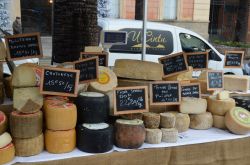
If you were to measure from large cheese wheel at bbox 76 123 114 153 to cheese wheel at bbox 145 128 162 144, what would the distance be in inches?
9.3

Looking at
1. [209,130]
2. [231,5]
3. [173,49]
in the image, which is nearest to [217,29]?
[231,5]

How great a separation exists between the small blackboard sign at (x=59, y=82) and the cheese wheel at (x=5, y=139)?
0.28m

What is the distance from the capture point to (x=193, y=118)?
2.15 metres

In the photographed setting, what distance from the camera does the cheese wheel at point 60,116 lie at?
1667 mm

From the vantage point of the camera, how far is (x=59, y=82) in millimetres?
1753

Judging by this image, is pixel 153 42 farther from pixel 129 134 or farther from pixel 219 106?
pixel 129 134

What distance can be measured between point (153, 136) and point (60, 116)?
54 cm

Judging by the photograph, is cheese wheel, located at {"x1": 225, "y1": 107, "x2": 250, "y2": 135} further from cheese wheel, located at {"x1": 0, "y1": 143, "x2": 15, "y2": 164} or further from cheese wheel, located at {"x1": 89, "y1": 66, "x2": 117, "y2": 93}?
cheese wheel, located at {"x1": 0, "y1": 143, "x2": 15, "y2": 164}

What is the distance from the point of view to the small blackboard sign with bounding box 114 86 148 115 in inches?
72.2

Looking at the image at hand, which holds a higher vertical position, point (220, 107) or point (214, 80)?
point (214, 80)

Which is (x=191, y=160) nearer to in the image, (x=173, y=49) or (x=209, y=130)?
(x=209, y=130)

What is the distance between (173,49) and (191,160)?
485 centimetres

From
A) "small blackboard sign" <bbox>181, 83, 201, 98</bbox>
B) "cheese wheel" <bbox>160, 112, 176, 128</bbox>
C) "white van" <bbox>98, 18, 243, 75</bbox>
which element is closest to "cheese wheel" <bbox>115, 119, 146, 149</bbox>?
"cheese wheel" <bbox>160, 112, 176, 128</bbox>

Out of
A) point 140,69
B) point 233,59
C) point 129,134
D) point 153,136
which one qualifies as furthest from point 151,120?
point 233,59
